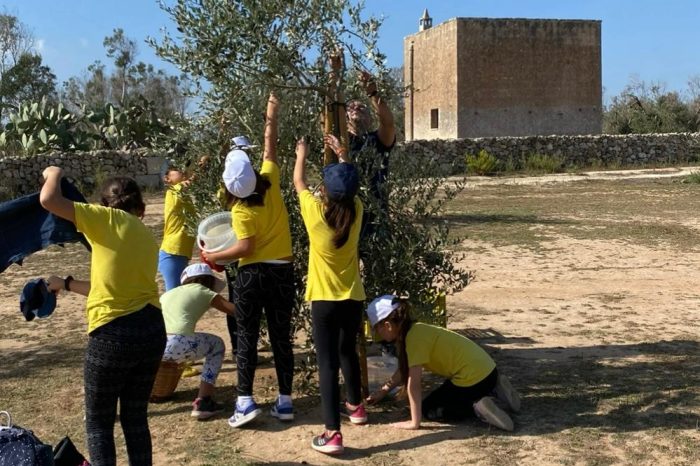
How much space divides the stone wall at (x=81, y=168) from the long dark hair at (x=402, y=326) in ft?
51.7

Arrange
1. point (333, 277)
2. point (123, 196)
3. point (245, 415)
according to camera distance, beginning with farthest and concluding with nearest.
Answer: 1. point (245, 415)
2. point (333, 277)
3. point (123, 196)

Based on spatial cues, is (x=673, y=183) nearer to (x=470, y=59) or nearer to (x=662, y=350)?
(x=470, y=59)

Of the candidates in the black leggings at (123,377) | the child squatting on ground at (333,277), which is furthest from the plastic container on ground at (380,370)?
the black leggings at (123,377)

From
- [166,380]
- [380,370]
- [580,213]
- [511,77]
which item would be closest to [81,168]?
[580,213]

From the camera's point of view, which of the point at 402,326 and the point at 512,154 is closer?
the point at 402,326

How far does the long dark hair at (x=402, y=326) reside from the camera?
450 centimetres

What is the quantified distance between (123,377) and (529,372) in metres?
3.30

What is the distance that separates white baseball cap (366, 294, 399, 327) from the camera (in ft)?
14.7

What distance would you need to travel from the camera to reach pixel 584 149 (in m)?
32.2

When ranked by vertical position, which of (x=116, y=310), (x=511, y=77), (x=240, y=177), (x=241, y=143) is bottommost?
(x=116, y=310)

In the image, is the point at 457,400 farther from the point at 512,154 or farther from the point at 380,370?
the point at 512,154

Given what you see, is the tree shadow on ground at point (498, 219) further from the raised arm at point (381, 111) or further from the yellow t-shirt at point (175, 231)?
the raised arm at point (381, 111)

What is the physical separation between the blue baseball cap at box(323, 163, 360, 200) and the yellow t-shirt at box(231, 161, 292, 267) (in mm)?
481

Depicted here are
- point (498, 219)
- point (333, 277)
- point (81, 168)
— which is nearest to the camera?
point (333, 277)
